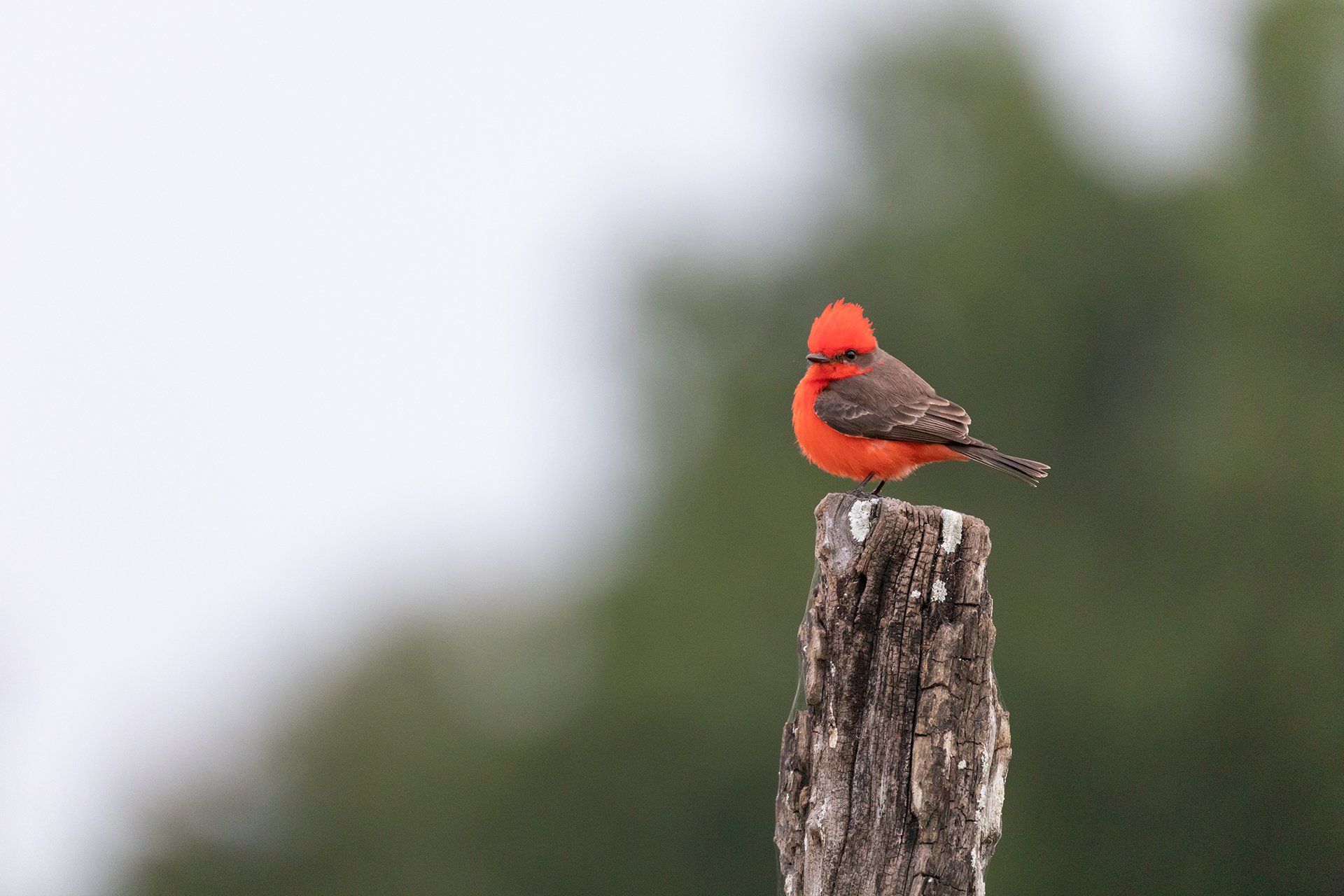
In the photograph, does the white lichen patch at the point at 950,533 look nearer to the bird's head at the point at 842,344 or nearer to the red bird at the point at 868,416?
the red bird at the point at 868,416

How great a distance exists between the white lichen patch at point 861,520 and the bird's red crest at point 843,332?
3277 mm

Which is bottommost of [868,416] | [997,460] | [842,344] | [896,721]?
[896,721]

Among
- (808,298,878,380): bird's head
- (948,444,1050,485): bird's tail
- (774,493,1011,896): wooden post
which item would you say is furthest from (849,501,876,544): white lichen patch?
(808,298,878,380): bird's head

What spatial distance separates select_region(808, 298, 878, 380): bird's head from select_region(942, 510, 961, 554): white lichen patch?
3.34 m

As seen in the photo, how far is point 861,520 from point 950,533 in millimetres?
348

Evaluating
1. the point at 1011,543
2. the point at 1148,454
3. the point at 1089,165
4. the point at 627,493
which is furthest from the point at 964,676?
the point at 1089,165

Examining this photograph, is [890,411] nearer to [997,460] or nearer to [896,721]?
[997,460]

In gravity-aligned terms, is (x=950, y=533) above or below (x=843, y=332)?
below

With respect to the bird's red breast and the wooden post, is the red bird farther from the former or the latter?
the wooden post

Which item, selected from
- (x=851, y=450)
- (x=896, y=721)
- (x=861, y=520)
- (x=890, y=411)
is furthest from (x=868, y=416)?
(x=896, y=721)

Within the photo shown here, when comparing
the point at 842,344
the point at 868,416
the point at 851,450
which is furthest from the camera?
the point at 842,344

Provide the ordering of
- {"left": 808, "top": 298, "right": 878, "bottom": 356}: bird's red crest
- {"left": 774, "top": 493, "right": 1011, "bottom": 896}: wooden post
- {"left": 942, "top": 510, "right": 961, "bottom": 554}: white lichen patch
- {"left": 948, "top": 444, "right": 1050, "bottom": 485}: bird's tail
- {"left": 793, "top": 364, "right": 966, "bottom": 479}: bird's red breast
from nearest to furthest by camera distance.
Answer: {"left": 774, "top": 493, "right": 1011, "bottom": 896}: wooden post, {"left": 942, "top": 510, "right": 961, "bottom": 554}: white lichen patch, {"left": 948, "top": 444, "right": 1050, "bottom": 485}: bird's tail, {"left": 793, "top": 364, "right": 966, "bottom": 479}: bird's red breast, {"left": 808, "top": 298, "right": 878, "bottom": 356}: bird's red crest

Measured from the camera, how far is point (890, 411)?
→ 8164 millimetres

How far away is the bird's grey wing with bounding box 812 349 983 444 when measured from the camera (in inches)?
318
